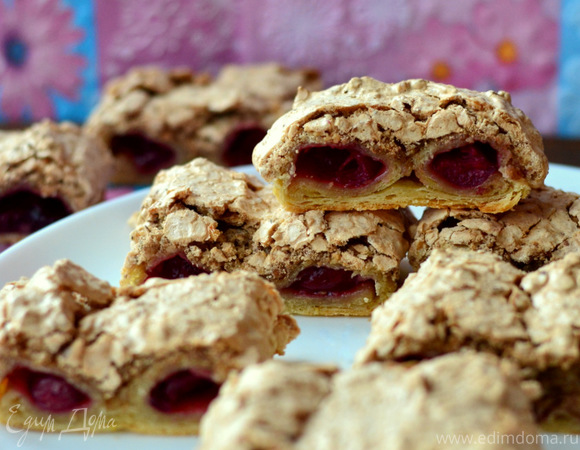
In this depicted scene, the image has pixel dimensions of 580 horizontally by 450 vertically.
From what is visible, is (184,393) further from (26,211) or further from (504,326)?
(26,211)

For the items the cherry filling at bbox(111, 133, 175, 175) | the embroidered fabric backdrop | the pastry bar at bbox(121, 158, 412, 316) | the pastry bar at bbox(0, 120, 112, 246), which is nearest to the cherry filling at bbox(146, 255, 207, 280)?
the pastry bar at bbox(121, 158, 412, 316)

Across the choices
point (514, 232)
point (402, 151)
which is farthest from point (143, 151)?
point (514, 232)

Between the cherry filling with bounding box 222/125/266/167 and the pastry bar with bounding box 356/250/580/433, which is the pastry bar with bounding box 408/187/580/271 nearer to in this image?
the pastry bar with bounding box 356/250/580/433

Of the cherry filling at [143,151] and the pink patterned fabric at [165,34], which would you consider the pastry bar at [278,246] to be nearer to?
the cherry filling at [143,151]

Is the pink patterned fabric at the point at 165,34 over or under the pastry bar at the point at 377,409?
over

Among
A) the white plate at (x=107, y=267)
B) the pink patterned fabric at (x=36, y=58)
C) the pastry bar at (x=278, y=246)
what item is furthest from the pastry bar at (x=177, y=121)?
the pastry bar at (x=278, y=246)

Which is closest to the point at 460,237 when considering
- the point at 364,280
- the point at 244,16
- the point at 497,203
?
the point at 497,203
